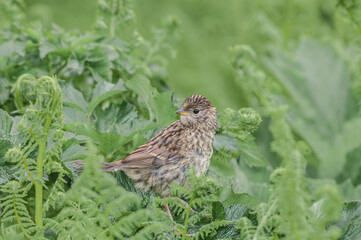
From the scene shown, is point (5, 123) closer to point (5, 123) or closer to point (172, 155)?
point (5, 123)

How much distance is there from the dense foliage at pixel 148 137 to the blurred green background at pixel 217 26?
688mm

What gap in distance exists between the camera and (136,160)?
6.45 feet

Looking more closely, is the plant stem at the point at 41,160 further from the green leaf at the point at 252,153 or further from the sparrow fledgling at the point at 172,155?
the green leaf at the point at 252,153

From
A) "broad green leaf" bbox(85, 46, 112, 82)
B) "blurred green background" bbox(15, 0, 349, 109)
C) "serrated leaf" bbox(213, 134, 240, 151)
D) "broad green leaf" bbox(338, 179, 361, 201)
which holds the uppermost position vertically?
"blurred green background" bbox(15, 0, 349, 109)

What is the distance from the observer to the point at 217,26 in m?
6.09

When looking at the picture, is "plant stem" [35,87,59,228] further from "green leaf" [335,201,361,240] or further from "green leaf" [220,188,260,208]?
"green leaf" [335,201,361,240]

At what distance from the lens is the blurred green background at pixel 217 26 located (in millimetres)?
4387

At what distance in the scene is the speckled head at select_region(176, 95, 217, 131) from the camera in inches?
85.9

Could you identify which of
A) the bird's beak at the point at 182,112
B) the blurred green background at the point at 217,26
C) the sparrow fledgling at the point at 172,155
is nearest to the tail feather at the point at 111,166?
the sparrow fledgling at the point at 172,155

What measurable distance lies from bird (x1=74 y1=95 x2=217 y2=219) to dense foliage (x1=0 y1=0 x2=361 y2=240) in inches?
1.7

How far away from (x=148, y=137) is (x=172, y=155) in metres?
0.12

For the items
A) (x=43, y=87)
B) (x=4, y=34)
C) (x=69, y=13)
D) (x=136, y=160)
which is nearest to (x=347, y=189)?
(x=136, y=160)

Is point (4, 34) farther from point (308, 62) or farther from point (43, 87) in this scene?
point (308, 62)

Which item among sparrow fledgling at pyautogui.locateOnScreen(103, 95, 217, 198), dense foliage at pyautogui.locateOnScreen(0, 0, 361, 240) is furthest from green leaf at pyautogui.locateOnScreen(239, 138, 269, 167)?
sparrow fledgling at pyautogui.locateOnScreen(103, 95, 217, 198)
